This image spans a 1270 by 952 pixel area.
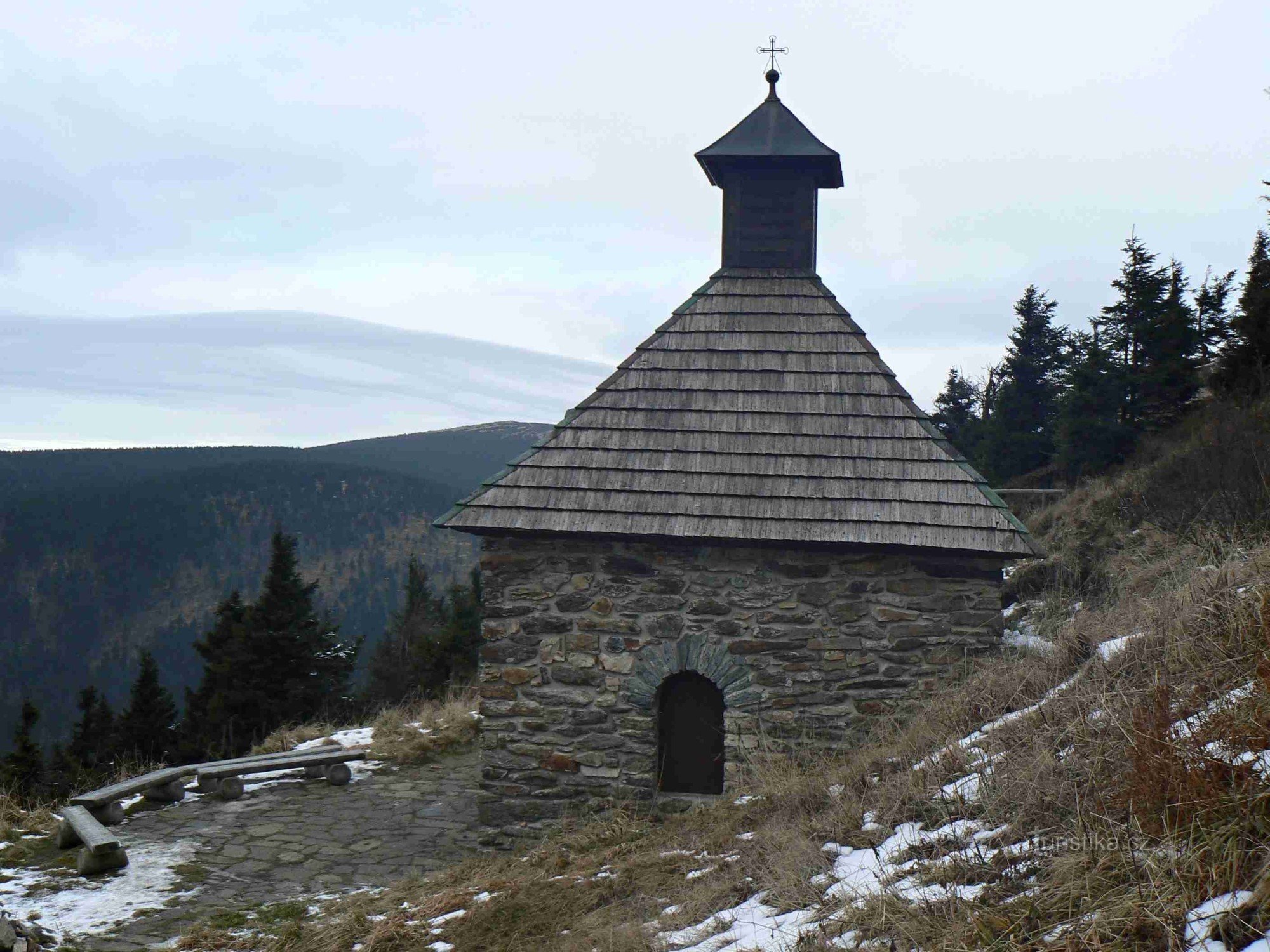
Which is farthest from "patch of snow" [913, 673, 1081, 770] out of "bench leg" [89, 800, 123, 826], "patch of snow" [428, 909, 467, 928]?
"bench leg" [89, 800, 123, 826]

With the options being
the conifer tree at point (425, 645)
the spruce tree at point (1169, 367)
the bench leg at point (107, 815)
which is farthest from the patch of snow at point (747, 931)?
the spruce tree at point (1169, 367)

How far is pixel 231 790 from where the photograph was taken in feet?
27.6

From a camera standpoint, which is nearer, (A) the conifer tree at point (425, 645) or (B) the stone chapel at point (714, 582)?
(B) the stone chapel at point (714, 582)

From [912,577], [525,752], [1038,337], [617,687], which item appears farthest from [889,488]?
[1038,337]

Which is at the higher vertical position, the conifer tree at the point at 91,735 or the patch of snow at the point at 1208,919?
the patch of snow at the point at 1208,919

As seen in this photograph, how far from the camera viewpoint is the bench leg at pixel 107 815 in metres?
7.39

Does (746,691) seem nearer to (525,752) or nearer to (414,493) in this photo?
(525,752)

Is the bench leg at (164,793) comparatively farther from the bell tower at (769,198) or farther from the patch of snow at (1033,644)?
the patch of snow at (1033,644)

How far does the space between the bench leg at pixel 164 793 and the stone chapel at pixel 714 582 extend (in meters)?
3.17

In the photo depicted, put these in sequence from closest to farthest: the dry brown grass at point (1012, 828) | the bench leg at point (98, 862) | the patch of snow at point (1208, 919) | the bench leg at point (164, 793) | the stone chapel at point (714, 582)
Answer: the patch of snow at point (1208, 919) → the dry brown grass at point (1012, 828) → the bench leg at point (98, 862) → the stone chapel at point (714, 582) → the bench leg at point (164, 793)

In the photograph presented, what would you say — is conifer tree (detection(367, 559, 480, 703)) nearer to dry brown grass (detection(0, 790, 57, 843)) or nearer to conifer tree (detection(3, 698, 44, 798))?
conifer tree (detection(3, 698, 44, 798))

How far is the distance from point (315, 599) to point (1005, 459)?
52475mm

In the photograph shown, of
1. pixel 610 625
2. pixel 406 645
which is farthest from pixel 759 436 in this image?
pixel 406 645

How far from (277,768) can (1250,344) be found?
15008mm
